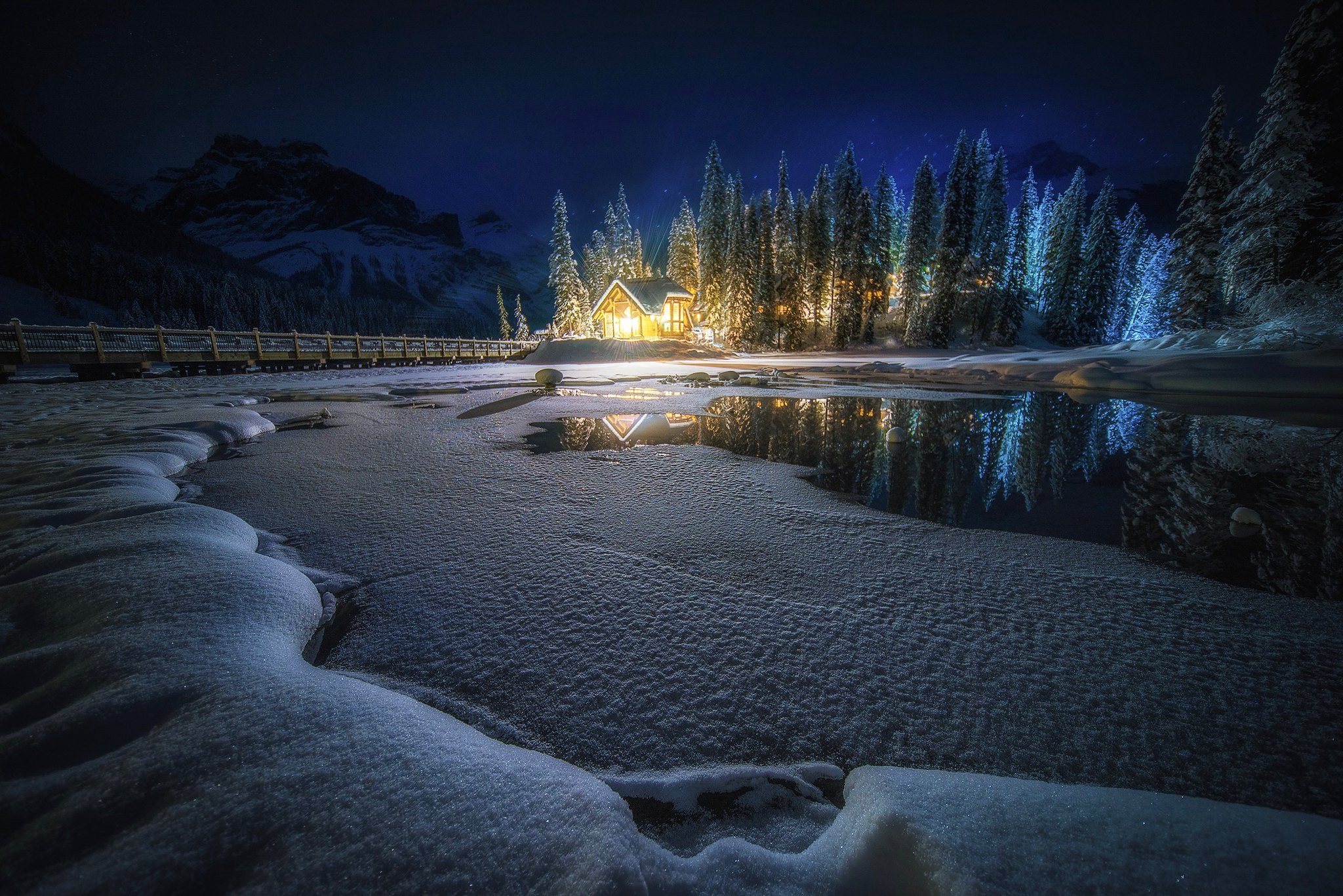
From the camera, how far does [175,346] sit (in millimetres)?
19594

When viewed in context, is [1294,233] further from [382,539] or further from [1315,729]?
[382,539]

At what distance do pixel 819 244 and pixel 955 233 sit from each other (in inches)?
381

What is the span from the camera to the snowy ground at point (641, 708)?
42.2 inches

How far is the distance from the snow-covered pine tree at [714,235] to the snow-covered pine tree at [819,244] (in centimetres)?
641

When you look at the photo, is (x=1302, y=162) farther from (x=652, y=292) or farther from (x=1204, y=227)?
(x=652, y=292)

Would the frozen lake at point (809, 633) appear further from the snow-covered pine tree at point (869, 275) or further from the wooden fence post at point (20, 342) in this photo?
the snow-covered pine tree at point (869, 275)

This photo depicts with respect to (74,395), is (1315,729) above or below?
below

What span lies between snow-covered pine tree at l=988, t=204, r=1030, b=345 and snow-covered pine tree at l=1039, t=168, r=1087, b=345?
5058 millimetres

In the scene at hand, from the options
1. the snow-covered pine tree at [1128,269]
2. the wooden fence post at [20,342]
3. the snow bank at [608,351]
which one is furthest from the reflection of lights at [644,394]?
the snow-covered pine tree at [1128,269]

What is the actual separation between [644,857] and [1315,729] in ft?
7.80

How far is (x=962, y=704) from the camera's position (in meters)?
1.84

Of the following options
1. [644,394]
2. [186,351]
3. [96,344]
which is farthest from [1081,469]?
[186,351]

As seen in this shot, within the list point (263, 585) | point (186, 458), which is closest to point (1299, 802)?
point (263, 585)

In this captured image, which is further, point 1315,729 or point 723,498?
point 723,498
